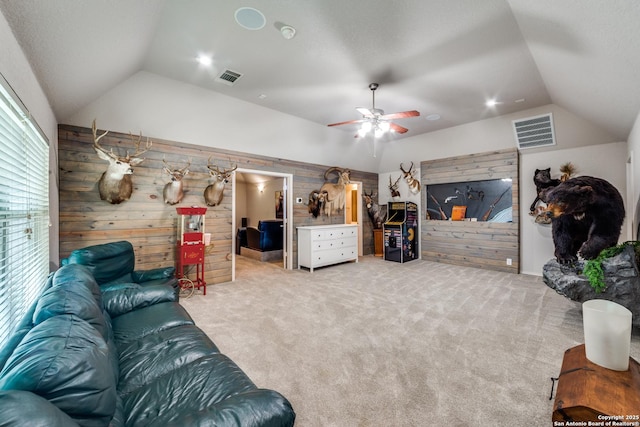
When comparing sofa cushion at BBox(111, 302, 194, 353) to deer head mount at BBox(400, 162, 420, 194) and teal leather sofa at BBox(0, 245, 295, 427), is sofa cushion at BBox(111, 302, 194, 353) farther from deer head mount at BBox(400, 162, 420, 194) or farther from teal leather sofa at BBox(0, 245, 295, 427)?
deer head mount at BBox(400, 162, 420, 194)

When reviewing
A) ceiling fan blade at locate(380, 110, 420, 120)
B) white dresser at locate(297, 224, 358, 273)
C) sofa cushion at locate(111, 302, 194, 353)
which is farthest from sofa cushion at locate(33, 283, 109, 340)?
white dresser at locate(297, 224, 358, 273)

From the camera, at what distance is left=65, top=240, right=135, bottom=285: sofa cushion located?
268cm

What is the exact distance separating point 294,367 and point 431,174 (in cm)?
576

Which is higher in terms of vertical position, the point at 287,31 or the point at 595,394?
the point at 287,31

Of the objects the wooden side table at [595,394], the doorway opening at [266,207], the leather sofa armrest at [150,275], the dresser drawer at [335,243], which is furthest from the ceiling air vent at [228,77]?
the wooden side table at [595,394]

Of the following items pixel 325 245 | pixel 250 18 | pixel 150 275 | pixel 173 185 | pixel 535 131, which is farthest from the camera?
pixel 325 245

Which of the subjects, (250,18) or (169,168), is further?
(169,168)

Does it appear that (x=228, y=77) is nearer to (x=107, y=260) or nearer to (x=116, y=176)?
(x=116, y=176)

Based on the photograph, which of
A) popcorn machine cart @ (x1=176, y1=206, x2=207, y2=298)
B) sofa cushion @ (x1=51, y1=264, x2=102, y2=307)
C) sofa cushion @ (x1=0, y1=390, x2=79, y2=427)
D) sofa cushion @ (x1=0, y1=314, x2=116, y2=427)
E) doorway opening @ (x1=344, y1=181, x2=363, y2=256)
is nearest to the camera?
sofa cushion @ (x1=0, y1=390, x2=79, y2=427)

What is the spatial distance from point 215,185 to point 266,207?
4.88 metres

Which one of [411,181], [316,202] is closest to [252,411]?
[316,202]

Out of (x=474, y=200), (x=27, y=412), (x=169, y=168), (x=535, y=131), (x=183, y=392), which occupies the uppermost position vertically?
(x=535, y=131)

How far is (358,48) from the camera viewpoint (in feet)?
9.70

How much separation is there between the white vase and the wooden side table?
0.16ft
